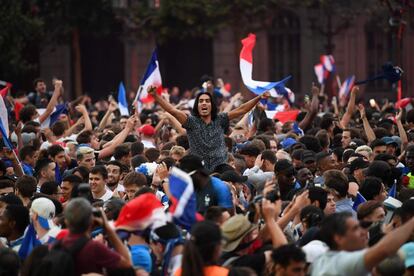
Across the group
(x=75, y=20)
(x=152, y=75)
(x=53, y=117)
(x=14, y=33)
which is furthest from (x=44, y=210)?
(x=75, y=20)

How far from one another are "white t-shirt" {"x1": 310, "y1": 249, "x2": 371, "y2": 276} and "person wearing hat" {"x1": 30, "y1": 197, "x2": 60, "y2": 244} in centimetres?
214

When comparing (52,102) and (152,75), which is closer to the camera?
(152,75)

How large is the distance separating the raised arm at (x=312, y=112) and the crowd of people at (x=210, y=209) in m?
2.52

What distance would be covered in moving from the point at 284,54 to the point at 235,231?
133 feet

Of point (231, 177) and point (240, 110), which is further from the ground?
point (240, 110)

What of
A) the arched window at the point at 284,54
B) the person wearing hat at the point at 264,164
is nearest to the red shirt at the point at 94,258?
the person wearing hat at the point at 264,164

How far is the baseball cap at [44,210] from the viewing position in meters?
9.95

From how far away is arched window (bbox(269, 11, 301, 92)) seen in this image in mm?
48938

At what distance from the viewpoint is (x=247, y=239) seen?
9008 mm

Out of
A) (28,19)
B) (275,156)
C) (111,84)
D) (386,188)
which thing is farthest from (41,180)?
(111,84)

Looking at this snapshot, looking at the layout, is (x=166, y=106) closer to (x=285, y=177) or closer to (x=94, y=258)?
(x=285, y=177)

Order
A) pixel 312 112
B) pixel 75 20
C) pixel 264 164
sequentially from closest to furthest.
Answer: pixel 264 164 → pixel 312 112 → pixel 75 20

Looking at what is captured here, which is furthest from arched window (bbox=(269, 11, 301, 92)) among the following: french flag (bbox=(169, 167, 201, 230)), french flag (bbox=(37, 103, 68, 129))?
french flag (bbox=(169, 167, 201, 230))

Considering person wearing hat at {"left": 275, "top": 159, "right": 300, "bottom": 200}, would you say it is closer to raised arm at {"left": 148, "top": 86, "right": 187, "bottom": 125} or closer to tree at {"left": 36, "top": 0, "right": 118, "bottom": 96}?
raised arm at {"left": 148, "top": 86, "right": 187, "bottom": 125}
